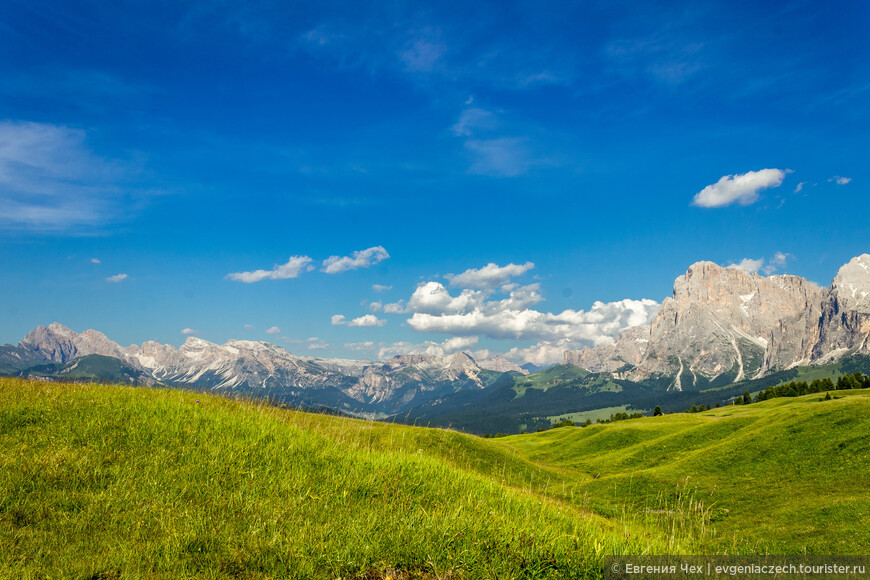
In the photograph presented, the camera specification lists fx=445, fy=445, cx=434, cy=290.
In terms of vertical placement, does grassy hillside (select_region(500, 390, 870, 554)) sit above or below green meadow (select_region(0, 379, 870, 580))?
below

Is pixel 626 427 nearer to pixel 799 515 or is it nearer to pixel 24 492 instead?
pixel 799 515

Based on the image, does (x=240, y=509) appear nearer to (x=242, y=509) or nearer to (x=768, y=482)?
(x=242, y=509)

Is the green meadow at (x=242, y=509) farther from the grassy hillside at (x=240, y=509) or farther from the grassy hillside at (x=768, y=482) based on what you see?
the grassy hillside at (x=768, y=482)

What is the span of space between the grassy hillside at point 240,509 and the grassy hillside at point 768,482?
7.92 m

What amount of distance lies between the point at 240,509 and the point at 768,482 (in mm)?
32145

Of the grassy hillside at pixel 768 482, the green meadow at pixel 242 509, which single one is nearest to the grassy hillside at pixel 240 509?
the green meadow at pixel 242 509

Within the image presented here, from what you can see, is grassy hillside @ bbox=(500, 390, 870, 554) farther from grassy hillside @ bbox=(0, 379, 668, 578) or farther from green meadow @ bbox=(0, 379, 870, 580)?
grassy hillside @ bbox=(0, 379, 668, 578)

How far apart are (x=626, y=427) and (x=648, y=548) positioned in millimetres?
62072

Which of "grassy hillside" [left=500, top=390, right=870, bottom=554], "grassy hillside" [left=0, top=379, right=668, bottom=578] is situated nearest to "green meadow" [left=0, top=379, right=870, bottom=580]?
"grassy hillside" [left=0, top=379, right=668, bottom=578]

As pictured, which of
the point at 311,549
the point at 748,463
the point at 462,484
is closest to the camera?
the point at 311,549

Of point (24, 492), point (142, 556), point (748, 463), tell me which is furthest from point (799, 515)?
point (24, 492)

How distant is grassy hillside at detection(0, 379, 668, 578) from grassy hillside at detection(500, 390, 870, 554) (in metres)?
7.92

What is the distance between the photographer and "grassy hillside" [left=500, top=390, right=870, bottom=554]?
687 inches

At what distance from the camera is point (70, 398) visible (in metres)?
11.9
